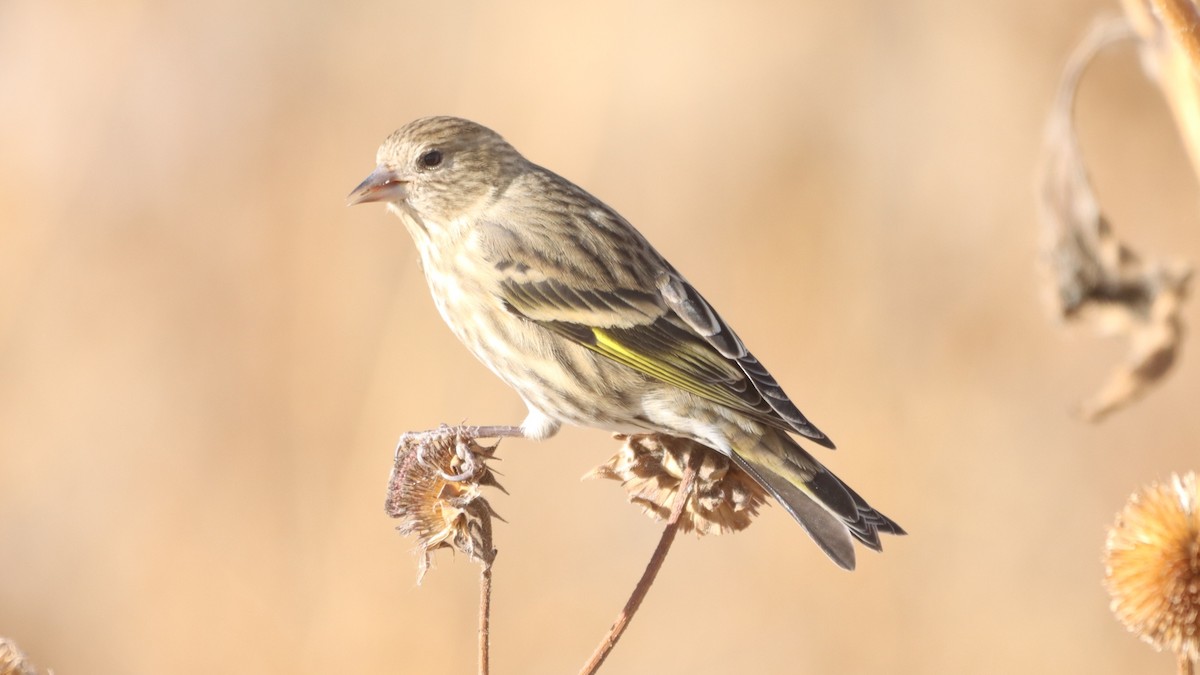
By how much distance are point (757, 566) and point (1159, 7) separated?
17.2 feet

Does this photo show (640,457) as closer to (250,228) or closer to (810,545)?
(810,545)

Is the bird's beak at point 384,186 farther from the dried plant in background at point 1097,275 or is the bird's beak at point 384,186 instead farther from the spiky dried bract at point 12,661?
the spiky dried bract at point 12,661

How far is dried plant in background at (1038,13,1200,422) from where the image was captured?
3969 millimetres

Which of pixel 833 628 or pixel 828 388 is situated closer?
pixel 833 628

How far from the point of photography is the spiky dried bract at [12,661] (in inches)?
84.6

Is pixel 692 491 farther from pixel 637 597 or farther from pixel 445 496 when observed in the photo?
pixel 637 597

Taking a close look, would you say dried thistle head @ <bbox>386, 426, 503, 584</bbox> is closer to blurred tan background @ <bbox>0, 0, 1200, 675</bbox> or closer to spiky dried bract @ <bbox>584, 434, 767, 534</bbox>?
spiky dried bract @ <bbox>584, 434, 767, 534</bbox>

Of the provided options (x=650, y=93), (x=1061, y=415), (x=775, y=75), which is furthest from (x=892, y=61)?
(x=1061, y=415)

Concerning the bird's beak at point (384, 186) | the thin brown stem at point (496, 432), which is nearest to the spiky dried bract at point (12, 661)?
the thin brown stem at point (496, 432)

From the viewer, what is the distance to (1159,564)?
269cm

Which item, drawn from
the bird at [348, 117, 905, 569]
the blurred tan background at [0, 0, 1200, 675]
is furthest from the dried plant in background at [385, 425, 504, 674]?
the blurred tan background at [0, 0, 1200, 675]

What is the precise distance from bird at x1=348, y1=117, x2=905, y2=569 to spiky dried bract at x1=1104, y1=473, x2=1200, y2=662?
2.86 ft

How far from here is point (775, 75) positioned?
7539 mm

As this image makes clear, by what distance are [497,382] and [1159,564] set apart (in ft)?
15.7
